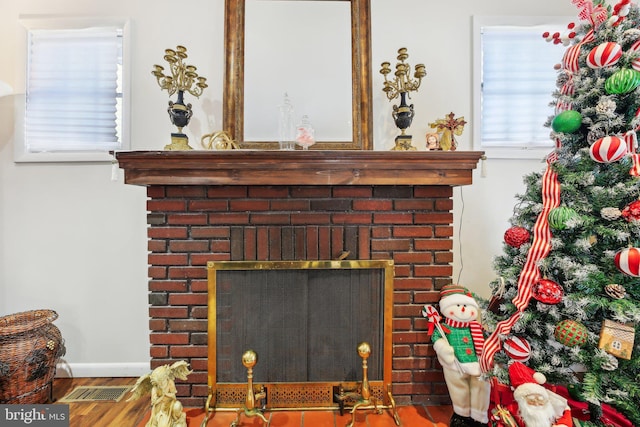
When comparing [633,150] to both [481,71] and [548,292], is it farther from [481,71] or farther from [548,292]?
[481,71]

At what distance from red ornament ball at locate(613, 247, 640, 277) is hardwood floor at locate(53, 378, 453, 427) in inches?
41.7

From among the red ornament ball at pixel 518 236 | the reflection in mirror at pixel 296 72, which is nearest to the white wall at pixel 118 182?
the reflection in mirror at pixel 296 72

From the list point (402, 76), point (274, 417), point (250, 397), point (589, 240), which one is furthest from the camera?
point (402, 76)

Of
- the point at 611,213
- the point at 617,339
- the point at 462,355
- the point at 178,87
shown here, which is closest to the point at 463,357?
the point at 462,355

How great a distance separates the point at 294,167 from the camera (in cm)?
156

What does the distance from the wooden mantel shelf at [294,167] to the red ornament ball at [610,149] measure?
17.3 inches

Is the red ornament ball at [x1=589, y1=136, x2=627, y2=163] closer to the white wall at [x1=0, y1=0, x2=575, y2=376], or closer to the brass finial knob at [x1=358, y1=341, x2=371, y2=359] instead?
the white wall at [x1=0, y1=0, x2=575, y2=376]

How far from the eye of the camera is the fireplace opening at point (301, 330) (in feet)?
5.48

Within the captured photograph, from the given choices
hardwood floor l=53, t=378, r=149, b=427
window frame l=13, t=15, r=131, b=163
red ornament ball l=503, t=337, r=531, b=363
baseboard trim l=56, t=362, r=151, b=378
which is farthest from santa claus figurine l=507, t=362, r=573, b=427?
window frame l=13, t=15, r=131, b=163

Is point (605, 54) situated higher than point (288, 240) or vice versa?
point (605, 54)

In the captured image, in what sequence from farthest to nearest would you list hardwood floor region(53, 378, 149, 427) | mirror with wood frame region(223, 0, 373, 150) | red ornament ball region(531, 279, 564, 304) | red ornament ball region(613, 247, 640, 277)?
mirror with wood frame region(223, 0, 373, 150)
hardwood floor region(53, 378, 149, 427)
red ornament ball region(531, 279, 564, 304)
red ornament ball region(613, 247, 640, 277)

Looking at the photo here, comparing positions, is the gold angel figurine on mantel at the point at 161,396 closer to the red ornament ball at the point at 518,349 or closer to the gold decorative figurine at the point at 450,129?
the red ornament ball at the point at 518,349

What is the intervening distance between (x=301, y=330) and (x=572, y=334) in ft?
3.93

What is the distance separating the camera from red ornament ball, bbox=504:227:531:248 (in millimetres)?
1410
